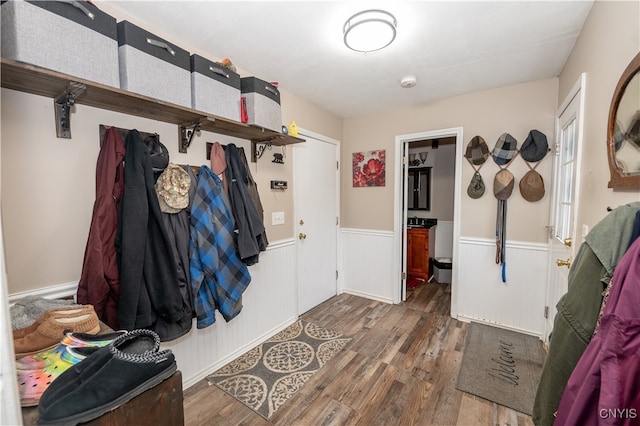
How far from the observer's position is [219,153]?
1971 mm

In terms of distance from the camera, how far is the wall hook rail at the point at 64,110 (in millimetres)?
1234

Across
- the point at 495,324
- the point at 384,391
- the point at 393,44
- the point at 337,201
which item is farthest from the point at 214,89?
the point at 495,324

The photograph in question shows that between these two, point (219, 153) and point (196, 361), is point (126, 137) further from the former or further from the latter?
point (196, 361)

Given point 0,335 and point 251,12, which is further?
point 251,12

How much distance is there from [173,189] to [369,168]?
2.31 m

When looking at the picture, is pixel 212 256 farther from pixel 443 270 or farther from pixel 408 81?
pixel 443 270

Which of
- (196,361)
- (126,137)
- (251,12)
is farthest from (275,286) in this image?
(251,12)

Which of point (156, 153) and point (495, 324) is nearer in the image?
point (156, 153)

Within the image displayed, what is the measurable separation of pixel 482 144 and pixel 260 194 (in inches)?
85.0

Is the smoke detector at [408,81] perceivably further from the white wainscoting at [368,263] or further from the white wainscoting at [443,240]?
the white wainscoting at [443,240]

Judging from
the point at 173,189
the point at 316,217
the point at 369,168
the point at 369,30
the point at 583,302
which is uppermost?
the point at 369,30

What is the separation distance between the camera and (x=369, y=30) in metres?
1.56

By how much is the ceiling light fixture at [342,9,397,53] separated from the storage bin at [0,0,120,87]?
1.19 meters

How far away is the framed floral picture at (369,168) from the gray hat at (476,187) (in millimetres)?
935
